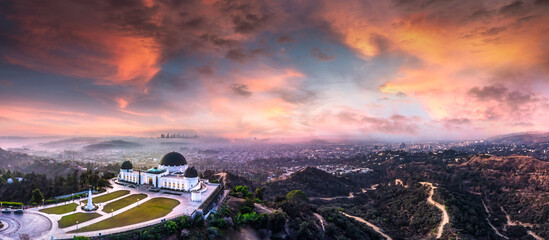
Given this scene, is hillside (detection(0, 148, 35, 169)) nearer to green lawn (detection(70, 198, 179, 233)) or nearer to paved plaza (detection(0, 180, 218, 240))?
paved plaza (detection(0, 180, 218, 240))

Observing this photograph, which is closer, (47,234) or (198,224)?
(47,234)

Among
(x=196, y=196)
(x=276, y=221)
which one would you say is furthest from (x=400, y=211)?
(x=196, y=196)

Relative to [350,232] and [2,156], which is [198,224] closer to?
[350,232]

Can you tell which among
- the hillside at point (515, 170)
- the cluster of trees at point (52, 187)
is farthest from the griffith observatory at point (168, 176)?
the hillside at point (515, 170)

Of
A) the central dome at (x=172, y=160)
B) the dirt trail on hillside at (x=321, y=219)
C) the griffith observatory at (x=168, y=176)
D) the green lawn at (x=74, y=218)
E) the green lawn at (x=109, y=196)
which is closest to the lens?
the green lawn at (x=74, y=218)

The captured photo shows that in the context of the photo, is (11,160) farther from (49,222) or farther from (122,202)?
(49,222)

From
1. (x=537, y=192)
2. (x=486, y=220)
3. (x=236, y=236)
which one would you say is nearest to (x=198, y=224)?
(x=236, y=236)

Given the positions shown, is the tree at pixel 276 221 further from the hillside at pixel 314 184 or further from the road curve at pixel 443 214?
the hillside at pixel 314 184
